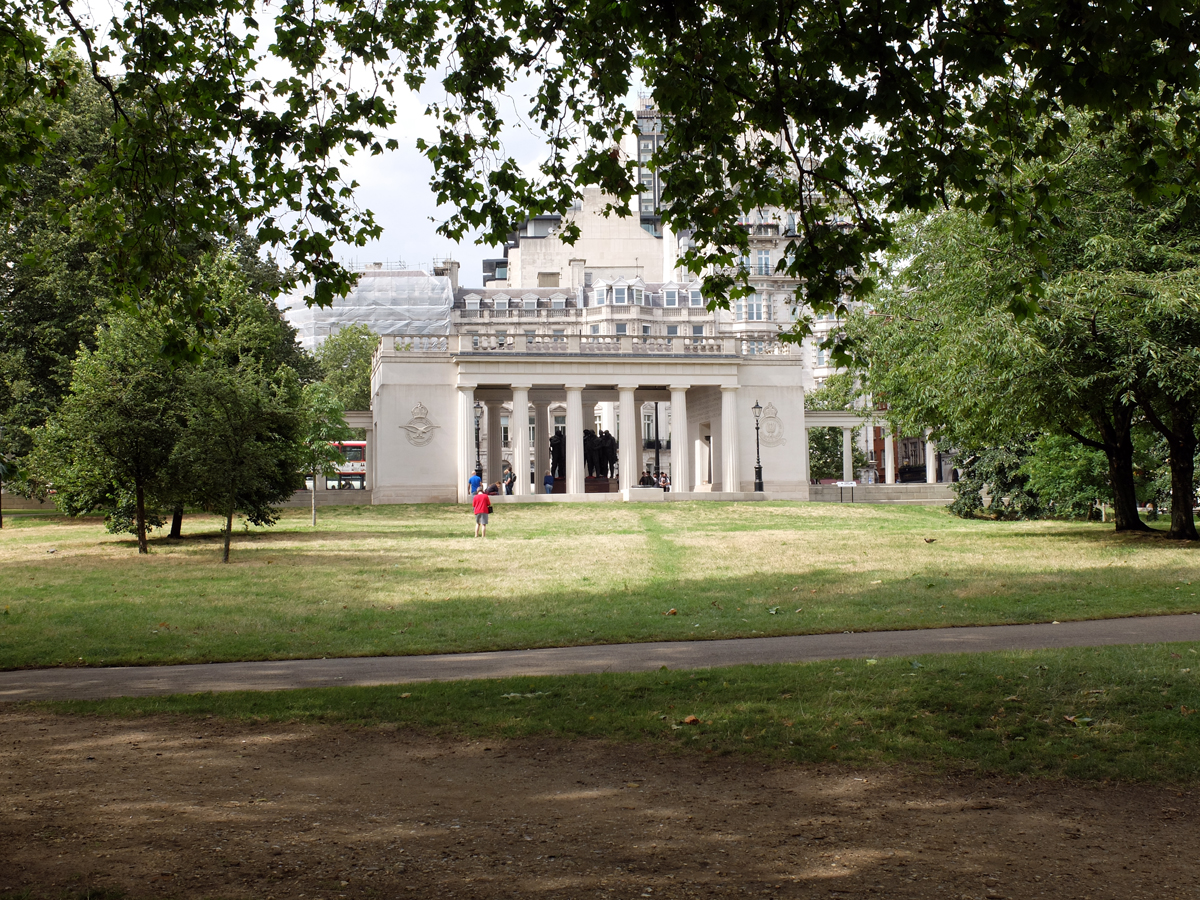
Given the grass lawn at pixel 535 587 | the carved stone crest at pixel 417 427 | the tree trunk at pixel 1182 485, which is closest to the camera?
the grass lawn at pixel 535 587

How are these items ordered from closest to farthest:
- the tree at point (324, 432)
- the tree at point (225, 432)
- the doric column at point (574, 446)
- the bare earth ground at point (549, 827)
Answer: the bare earth ground at point (549, 827)
the tree at point (225, 432)
the tree at point (324, 432)
the doric column at point (574, 446)

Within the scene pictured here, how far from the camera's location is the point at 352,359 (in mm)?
80625

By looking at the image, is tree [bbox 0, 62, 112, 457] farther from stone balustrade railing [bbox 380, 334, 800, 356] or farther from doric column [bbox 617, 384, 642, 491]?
doric column [bbox 617, 384, 642, 491]

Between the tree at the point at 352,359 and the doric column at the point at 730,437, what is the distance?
32.9m

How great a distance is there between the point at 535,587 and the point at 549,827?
38.6 ft

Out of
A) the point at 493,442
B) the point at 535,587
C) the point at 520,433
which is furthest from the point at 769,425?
the point at 535,587

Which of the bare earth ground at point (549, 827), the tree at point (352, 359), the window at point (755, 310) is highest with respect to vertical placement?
the window at point (755, 310)

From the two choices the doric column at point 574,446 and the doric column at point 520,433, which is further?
the doric column at point 574,446

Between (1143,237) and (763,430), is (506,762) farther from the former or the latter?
(763,430)

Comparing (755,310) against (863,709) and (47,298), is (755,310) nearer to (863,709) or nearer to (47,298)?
(47,298)

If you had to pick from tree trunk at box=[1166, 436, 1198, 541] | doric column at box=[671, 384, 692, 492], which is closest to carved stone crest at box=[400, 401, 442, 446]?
doric column at box=[671, 384, 692, 492]

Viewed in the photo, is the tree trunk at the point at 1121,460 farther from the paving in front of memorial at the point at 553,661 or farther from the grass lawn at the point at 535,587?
the paving in front of memorial at the point at 553,661

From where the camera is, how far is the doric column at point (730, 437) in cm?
5562

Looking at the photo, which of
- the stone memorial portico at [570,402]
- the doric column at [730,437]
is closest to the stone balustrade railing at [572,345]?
the stone memorial portico at [570,402]
